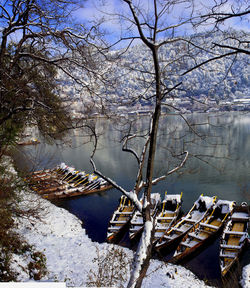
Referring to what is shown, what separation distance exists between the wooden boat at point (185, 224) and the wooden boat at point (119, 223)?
6.76ft

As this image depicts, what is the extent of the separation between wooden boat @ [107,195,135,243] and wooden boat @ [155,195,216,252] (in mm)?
2061

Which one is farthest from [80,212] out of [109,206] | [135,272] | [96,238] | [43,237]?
[135,272]

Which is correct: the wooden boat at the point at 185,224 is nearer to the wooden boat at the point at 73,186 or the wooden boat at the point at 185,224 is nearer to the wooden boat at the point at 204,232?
the wooden boat at the point at 204,232

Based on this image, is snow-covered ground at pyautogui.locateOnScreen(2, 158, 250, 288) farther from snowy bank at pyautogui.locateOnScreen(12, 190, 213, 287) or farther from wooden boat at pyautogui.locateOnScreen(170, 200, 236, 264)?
wooden boat at pyautogui.locateOnScreen(170, 200, 236, 264)

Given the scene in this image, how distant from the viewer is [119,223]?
11641 mm

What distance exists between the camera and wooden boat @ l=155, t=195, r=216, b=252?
10079 mm

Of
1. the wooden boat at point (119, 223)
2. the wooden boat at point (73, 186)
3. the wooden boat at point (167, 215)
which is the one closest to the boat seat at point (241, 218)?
the wooden boat at point (167, 215)

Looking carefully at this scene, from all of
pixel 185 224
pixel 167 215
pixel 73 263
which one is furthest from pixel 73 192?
pixel 73 263

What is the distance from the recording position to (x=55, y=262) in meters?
8.06

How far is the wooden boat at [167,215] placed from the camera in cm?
1091

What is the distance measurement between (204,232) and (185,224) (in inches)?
39.7

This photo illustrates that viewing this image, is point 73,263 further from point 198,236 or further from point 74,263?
point 198,236

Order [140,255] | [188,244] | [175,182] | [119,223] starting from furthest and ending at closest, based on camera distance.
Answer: [175,182] < [119,223] < [188,244] < [140,255]

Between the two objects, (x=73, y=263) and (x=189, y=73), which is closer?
(x=189, y=73)
